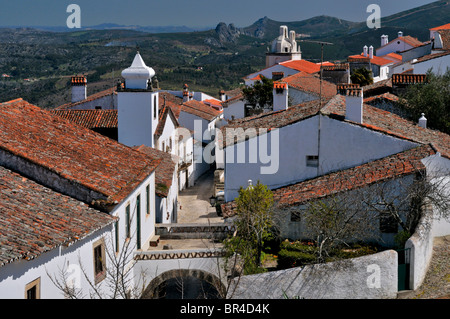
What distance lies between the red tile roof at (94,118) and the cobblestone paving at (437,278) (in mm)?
23990

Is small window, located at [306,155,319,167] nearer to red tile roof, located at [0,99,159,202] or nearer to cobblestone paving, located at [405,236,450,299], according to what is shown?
red tile roof, located at [0,99,159,202]

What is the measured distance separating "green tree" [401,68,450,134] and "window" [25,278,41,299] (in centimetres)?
2033

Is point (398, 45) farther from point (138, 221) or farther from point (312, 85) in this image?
point (138, 221)

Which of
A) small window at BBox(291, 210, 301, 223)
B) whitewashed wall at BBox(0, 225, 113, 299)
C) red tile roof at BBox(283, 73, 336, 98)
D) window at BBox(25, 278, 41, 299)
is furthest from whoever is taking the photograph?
red tile roof at BBox(283, 73, 336, 98)

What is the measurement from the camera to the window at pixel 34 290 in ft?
38.9

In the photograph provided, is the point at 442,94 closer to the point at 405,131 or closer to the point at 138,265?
the point at 405,131

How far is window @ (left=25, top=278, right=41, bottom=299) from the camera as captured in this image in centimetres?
1185

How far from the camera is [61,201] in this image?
593 inches

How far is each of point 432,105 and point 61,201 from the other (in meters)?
18.3

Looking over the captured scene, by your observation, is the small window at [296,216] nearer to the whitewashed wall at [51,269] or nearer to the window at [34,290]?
the whitewashed wall at [51,269]

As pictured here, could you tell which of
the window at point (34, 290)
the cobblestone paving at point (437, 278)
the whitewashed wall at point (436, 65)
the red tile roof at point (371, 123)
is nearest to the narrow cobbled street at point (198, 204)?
the red tile roof at point (371, 123)

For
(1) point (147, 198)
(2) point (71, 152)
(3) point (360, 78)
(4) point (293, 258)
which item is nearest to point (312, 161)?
(1) point (147, 198)

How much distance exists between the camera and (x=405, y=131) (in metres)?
23.0

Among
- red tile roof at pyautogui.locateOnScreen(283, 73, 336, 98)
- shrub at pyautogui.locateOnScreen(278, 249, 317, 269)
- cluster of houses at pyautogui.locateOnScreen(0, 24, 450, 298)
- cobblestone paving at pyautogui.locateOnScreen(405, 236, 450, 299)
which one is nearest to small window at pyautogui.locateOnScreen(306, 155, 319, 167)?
cluster of houses at pyautogui.locateOnScreen(0, 24, 450, 298)
